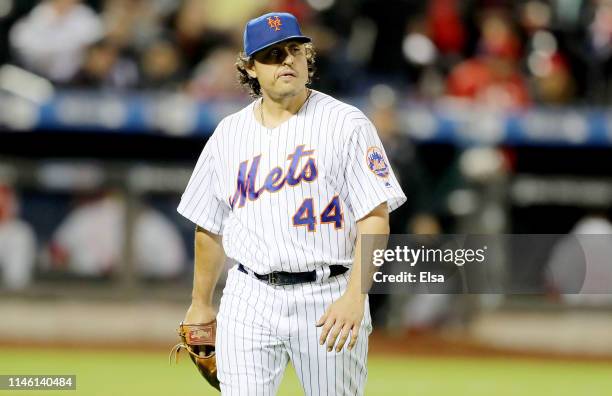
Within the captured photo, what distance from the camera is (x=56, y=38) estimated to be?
11.0 meters

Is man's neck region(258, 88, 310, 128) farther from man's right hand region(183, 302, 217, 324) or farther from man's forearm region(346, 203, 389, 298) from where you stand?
man's right hand region(183, 302, 217, 324)

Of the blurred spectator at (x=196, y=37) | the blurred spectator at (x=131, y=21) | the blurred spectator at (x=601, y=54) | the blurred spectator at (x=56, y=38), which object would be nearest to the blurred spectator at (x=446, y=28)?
the blurred spectator at (x=601, y=54)

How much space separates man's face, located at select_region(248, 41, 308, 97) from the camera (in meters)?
4.37

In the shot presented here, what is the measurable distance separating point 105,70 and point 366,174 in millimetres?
7062

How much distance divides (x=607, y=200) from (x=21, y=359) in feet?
18.1

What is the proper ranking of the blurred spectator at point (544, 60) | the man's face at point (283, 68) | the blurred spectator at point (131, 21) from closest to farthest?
the man's face at point (283, 68), the blurred spectator at point (131, 21), the blurred spectator at point (544, 60)

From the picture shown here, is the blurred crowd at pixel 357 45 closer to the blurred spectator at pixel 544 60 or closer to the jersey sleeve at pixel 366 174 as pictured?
the blurred spectator at pixel 544 60

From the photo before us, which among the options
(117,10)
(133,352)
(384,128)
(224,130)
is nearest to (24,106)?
(117,10)

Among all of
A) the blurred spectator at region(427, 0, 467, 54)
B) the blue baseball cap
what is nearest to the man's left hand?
the blue baseball cap

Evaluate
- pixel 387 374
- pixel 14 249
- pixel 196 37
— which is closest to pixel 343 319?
pixel 387 374

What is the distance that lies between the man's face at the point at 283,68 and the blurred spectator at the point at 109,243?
6.15m

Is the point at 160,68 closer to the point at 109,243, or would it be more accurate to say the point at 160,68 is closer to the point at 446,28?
the point at 109,243

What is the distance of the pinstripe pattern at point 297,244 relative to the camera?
14.1 ft

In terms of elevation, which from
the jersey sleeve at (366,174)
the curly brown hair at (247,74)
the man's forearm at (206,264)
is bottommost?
the man's forearm at (206,264)
